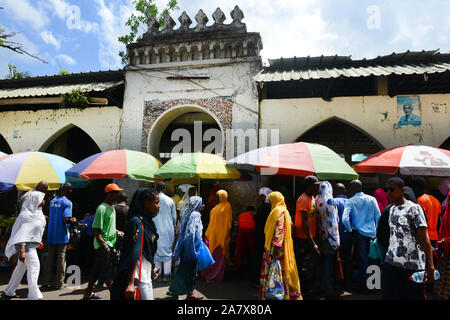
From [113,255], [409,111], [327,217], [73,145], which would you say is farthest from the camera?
[73,145]

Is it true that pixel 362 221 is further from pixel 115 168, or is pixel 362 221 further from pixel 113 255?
A: pixel 115 168

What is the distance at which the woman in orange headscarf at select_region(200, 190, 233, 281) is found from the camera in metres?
5.17

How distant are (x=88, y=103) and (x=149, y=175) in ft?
13.5

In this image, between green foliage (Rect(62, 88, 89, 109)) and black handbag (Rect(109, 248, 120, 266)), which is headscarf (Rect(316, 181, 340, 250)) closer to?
black handbag (Rect(109, 248, 120, 266))

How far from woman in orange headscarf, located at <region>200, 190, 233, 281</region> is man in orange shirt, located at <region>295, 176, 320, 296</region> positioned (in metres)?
1.45

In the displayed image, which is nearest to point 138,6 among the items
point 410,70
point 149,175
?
point 149,175

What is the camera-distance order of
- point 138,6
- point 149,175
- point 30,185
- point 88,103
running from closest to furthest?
point 30,185 < point 149,175 < point 88,103 < point 138,6

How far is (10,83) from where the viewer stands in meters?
9.86

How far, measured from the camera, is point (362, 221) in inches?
177

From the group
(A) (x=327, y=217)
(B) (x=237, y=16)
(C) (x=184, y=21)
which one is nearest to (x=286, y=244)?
(A) (x=327, y=217)

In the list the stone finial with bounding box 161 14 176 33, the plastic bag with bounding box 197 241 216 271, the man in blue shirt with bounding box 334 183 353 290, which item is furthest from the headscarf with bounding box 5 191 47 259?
the stone finial with bounding box 161 14 176 33

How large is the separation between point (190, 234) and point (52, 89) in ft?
25.6

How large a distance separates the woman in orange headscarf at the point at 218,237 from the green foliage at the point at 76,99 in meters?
5.54

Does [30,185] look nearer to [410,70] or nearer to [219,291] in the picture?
[219,291]
